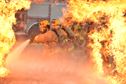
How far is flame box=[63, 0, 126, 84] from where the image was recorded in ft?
34.4

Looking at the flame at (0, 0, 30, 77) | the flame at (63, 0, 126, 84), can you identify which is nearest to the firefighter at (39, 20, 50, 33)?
the flame at (63, 0, 126, 84)

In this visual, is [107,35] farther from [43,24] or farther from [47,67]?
[43,24]

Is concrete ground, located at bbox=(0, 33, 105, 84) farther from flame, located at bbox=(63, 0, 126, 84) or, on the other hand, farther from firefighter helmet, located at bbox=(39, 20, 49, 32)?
firefighter helmet, located at bbox=(39, 20, 49, 32)

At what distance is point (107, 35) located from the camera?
11711 millimetres

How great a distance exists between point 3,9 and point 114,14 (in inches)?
122

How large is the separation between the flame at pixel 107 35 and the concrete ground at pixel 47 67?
1.52 feet

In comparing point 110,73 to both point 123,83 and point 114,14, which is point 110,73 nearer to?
point 123,83

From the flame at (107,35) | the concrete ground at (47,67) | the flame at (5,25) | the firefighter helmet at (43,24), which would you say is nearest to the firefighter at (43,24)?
the firefighter helmet at (43,24)

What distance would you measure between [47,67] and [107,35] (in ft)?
6.73

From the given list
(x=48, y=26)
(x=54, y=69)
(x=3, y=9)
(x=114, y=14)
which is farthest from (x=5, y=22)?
(x=48, y=26)

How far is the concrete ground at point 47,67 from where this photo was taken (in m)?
10.0

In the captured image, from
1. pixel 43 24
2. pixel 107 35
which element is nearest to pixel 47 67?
pixel 107 35

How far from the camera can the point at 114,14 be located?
10938 millimetres

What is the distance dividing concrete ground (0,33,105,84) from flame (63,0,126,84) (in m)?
0.46
